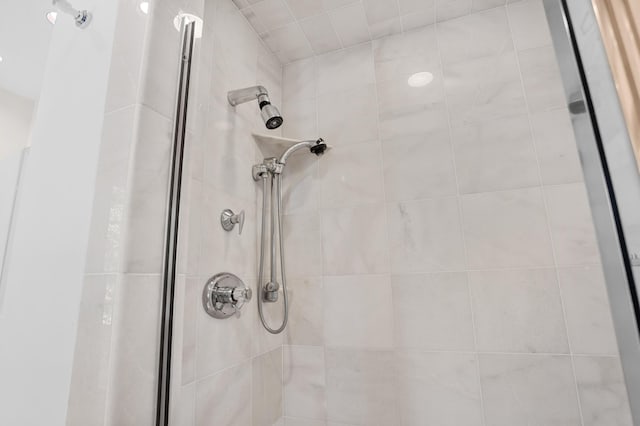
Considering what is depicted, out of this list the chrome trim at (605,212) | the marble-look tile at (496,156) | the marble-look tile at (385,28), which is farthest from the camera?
the marble-look tile at (385,28)

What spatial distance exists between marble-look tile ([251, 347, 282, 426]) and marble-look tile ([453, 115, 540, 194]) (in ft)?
3.19

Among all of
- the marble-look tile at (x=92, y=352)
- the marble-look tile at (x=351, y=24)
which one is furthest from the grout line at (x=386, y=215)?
the marble-look tile at (x=92, y=352)

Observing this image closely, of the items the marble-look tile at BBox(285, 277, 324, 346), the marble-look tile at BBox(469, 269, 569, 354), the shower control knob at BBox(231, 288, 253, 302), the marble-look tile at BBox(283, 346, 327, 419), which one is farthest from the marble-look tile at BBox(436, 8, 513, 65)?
the marble-look tile at BBox(283, 346, 327, 419)

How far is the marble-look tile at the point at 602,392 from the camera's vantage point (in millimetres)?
913

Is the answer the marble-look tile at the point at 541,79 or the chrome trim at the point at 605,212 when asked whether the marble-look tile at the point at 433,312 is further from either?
the chrome trim at the point at 605,212

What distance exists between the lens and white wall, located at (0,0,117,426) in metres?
0.61

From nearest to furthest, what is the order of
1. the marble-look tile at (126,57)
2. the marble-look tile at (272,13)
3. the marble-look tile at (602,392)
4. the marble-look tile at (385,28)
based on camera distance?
the marble-look tile at (126,57)
the marble-look tile at (602,392)
the marble-look tile at (272,13)
the marble-look tile at (385,28)

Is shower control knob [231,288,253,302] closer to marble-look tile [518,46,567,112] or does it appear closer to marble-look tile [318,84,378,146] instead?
marble-look tile [318,84,378,146]

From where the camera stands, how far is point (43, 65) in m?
0.82

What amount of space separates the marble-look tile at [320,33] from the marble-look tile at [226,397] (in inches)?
53.6

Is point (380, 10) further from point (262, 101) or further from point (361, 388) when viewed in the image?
point (361, 388)

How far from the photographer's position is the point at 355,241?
50.3 inches

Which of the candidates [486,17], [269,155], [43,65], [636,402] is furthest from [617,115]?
[486,17]

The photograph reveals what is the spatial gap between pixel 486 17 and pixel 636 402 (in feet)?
4.95
